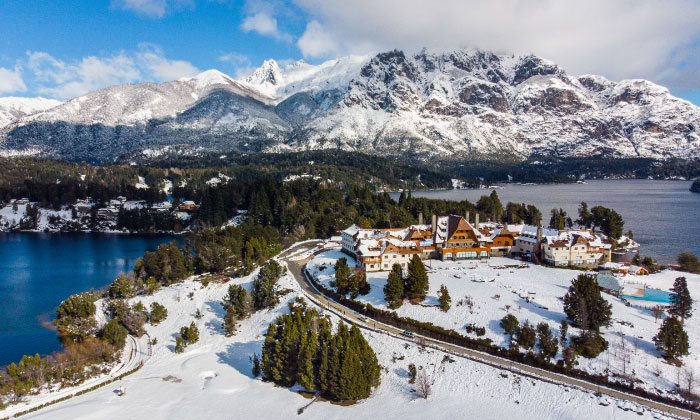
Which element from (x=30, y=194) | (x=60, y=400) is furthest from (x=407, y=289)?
(x=30, y=194)

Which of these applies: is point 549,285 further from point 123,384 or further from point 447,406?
point 123,384

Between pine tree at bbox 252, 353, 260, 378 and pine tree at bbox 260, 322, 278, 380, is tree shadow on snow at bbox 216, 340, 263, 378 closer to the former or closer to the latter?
pine tree at bbox 252, 353, 260, 378

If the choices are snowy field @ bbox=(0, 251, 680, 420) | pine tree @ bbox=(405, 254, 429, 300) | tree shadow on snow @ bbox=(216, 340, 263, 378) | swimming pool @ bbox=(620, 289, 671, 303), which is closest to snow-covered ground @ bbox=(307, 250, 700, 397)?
pine tree @ bbox=(405, 254, 429, 300)

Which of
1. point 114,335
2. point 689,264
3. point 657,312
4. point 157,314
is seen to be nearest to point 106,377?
point 114,335

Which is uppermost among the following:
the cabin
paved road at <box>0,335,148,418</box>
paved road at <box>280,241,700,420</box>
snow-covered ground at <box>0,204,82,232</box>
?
the cabin

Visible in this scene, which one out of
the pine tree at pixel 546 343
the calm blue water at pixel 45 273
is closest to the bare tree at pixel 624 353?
the pine tree at pixel 546 343

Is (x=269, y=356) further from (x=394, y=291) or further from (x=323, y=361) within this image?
(x=394, y=291)
